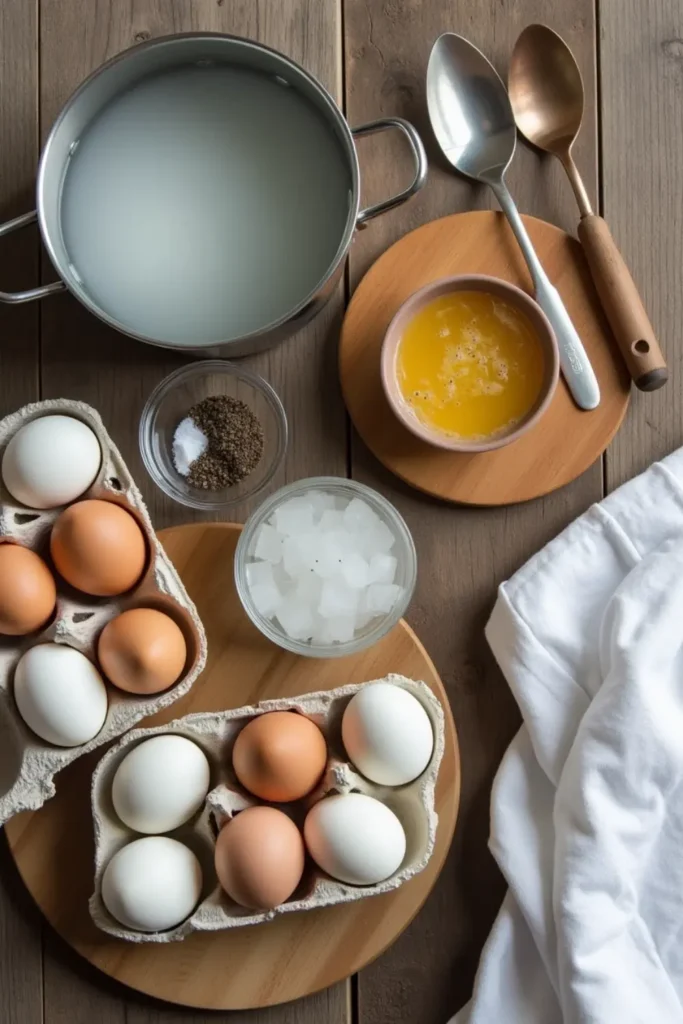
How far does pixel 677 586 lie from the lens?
865mm

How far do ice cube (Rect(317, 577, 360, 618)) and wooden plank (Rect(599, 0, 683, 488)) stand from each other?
285 millimetres

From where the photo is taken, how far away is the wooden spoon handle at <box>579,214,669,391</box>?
878mm

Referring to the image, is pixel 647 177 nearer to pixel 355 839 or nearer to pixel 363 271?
pixel 363 271

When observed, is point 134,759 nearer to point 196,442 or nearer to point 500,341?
point 196,442

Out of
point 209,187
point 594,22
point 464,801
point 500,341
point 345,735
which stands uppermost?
point 594,22

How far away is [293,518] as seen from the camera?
87 cm

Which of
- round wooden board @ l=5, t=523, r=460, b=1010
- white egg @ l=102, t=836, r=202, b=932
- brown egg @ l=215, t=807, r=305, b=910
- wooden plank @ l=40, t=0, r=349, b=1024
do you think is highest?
wooden plank @ l=40, t=0, r=349, b=1024

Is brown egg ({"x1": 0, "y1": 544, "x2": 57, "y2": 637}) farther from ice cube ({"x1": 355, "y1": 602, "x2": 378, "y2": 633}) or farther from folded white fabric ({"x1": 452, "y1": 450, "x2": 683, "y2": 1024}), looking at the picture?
folded white fabric ({"x1": 452, "y1": 450, "x2": 683, "y2": 1024})

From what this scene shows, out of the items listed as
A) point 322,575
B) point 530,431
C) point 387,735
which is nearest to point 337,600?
point 322,575

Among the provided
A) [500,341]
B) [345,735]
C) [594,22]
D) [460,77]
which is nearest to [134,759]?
[345,735]

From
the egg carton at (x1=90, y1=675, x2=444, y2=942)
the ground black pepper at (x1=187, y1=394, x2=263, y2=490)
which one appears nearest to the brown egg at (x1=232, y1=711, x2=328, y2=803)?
the egg carton at (x1=90, y1=675, x2=444, y2=942)

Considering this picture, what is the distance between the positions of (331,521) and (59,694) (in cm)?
28

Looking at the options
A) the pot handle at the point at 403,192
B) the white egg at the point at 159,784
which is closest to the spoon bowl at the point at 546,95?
the pot handle at the point at 403,192

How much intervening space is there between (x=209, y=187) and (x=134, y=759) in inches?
19.4
